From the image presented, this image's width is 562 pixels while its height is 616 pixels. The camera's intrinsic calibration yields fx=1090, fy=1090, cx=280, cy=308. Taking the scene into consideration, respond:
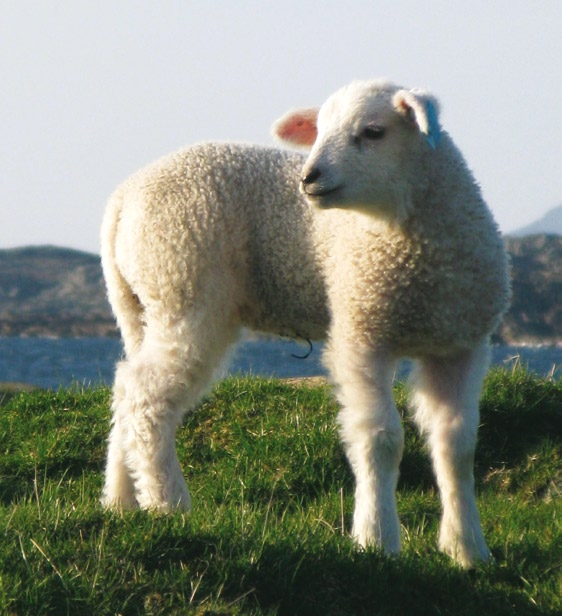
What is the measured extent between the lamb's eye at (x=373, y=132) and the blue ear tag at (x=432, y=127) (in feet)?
0.60

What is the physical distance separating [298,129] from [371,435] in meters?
1.47

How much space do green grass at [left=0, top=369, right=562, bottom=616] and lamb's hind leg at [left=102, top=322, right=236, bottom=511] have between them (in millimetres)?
239

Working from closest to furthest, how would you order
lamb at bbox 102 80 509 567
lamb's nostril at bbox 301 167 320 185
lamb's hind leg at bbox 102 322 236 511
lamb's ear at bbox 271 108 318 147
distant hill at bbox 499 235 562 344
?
lamb's nostril at bbox 301 167 320 185, lamb at bbox 102 80 509 567, lamb's hind leg at bbox 102 322 236 511, lamb's ear at bbox 271 108 318 147, distant hill at bbox 499 235 562 344

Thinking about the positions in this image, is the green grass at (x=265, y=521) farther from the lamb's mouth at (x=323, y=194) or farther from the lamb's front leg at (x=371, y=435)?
the lamb's mouth at (x=323, y=194)

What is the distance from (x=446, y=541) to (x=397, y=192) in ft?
4.65

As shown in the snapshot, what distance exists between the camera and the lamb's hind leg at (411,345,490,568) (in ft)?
14.5

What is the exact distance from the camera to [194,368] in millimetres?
4793

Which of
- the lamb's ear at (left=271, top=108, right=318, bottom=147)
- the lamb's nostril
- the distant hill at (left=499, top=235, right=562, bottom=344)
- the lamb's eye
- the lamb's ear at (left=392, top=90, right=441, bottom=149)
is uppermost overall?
the lamb's ear at (left=392, top=90, right=441, bottom=149)

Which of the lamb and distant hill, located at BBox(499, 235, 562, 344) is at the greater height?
the lamb

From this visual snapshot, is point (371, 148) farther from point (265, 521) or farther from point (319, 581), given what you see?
point (319, 581)

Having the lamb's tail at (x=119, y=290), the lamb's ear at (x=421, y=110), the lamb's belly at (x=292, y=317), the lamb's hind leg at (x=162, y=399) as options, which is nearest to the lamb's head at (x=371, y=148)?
the lamb's ear at (x=421, y=110)

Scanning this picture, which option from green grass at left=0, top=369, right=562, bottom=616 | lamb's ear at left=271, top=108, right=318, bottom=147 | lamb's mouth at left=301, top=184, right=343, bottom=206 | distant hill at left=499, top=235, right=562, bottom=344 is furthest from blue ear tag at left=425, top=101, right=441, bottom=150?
distant hill at left=499, top=235, right=562, bottom=344

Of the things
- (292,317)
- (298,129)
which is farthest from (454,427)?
(298,129)

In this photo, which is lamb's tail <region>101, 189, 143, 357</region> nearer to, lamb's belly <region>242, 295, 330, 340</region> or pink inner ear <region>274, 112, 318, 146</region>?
lamb's belly <region>242, 295, 330, 340</region>
